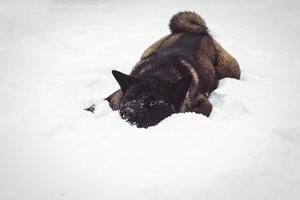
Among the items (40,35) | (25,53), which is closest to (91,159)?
(25,53)

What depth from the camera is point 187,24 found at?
235 inches

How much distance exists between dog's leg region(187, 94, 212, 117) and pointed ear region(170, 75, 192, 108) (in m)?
0.27

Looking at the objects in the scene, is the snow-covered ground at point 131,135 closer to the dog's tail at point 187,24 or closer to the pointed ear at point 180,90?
the pointed ear at point 180,90

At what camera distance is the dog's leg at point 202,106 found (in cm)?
428

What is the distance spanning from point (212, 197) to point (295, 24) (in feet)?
25.0

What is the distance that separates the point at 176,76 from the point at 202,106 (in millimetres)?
584

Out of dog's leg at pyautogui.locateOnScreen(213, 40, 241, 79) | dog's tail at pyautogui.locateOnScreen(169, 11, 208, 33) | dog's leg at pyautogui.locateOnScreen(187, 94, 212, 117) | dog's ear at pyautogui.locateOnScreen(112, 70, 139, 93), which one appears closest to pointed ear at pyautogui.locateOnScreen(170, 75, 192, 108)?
dog's leg at pyautogui.locateOnScreen(187, 94, 212, 117)

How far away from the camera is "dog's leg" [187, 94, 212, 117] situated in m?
4.28

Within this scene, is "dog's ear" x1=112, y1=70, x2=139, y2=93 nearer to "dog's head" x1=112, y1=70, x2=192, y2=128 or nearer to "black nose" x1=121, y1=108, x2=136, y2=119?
"dog's head" x1=112, y1=70, x2=192, y2=128

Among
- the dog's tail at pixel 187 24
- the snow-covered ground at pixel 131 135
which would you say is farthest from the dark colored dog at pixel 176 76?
the snow-covered ground at pixel 131 135

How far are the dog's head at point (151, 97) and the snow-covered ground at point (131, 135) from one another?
13.4 inches

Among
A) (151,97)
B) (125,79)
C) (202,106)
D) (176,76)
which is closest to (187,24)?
(176,76)

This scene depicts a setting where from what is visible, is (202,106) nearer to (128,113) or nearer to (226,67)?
(128,113)

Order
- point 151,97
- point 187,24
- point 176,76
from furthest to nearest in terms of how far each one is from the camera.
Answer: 1. point 187,24
2. point 176,76
3. point 151,97
